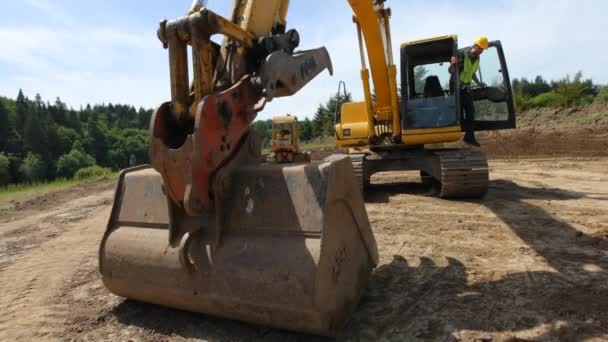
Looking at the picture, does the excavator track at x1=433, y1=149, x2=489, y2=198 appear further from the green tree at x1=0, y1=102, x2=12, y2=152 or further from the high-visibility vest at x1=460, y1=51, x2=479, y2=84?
the green tree at x1=0, y1=102, x2=12, y2=152

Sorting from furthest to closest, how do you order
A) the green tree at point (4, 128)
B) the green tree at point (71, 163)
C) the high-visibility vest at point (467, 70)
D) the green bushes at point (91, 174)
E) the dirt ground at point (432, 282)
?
the green tree at point (4, 128) < the green tree at point (71, 163) < the green bushes at point (91, 174) < the high-visibility vest at point (467, 70) < the dirt ground at point (432, 282)

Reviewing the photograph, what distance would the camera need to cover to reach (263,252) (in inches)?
88.1

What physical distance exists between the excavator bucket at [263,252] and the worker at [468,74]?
14.5ft

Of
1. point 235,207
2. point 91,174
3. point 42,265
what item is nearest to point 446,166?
point 235,207

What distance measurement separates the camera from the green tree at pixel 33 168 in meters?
54.8

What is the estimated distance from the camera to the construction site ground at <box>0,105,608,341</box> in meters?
2.37

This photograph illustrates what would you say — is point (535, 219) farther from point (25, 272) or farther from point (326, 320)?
point (25, 272)

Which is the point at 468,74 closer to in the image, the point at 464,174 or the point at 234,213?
the point at 464,174

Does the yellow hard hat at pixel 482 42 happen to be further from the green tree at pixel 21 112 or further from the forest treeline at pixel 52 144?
the green tree at pixel 21 112

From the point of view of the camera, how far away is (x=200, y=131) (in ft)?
6.86

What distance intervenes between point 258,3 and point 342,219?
175 cm

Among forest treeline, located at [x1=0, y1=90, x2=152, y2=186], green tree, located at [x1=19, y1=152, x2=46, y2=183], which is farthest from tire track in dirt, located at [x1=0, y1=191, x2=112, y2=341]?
green tree, located at [x1=19, y1=152, x2=46, y2=183]

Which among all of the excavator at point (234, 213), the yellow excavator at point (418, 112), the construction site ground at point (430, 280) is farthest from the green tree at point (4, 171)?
the excavator at point (234, 213)

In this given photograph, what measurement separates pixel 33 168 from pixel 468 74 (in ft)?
216
